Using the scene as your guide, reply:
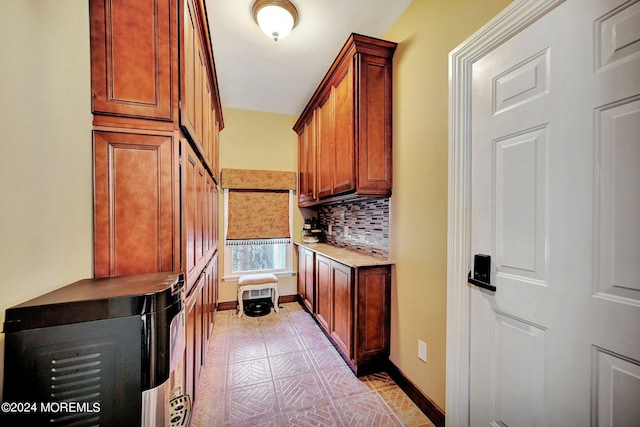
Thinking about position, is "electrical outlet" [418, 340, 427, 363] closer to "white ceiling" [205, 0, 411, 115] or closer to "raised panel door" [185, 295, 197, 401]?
"raised panel door" [185, 295, 197, 401]

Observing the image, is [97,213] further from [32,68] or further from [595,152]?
[595,152]

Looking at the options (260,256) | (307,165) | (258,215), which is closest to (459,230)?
(307,165)

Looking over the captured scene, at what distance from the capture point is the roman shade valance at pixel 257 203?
3607mm

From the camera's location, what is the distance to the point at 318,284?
2852mm

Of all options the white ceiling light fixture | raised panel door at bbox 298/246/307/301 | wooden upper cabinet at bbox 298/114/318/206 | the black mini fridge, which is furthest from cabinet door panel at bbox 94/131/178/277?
raised panel door at bbox 298/246/307/301

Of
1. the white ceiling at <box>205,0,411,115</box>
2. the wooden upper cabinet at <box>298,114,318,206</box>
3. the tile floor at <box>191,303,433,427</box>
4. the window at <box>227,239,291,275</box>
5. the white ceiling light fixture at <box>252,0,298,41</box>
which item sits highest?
the white ceiling at <box>205,0,411,115</box>

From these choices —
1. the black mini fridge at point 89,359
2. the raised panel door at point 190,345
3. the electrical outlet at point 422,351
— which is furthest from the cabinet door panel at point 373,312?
the black mini fridge at point 89,359

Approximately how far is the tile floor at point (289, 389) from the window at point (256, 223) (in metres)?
1.19

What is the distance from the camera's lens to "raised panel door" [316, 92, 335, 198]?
250 centimetres

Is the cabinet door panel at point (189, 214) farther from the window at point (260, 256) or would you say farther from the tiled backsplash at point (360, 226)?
the window at point (260, 256)

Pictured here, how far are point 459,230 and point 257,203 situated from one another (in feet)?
9.53

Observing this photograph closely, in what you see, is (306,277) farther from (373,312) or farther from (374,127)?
(374,127)

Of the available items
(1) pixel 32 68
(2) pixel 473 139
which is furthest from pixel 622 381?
(1) pixel 32 68

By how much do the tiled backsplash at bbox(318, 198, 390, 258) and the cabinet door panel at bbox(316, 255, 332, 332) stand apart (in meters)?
0.40
